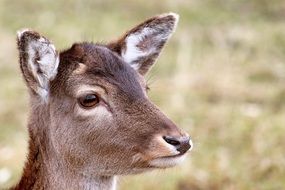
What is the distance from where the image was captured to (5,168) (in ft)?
31.3

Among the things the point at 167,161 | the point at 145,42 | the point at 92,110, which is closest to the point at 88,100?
the point at 92,110

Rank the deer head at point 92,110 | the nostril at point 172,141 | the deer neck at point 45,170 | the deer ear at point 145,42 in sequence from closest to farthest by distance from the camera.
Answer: the nostril at point 172,141 → the deer head at point 92,110 → the deer neck at point 45,170 → the deer ear at point 145,42

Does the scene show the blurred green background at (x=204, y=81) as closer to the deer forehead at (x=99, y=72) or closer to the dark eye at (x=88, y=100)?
the deer forehead at (x=99, y=72)

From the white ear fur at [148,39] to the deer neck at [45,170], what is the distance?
2.24 feet

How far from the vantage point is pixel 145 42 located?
675 cm

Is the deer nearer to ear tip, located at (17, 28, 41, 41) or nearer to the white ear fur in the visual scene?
ear tip, located at (17, 28, 41, 41)

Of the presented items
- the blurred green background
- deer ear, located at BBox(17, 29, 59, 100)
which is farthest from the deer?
the blurred green background

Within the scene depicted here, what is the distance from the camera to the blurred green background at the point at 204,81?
9.02m

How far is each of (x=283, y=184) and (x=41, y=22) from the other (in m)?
6.38

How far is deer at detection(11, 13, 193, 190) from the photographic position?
5.92 metres

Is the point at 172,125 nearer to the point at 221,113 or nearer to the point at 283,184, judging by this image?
the point at 283,184

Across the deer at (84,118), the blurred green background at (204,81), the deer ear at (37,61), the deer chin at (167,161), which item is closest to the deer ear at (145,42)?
the deer at (84,118)

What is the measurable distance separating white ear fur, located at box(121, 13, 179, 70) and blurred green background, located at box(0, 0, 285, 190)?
5.55ft

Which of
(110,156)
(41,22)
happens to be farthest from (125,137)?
(41,22)
